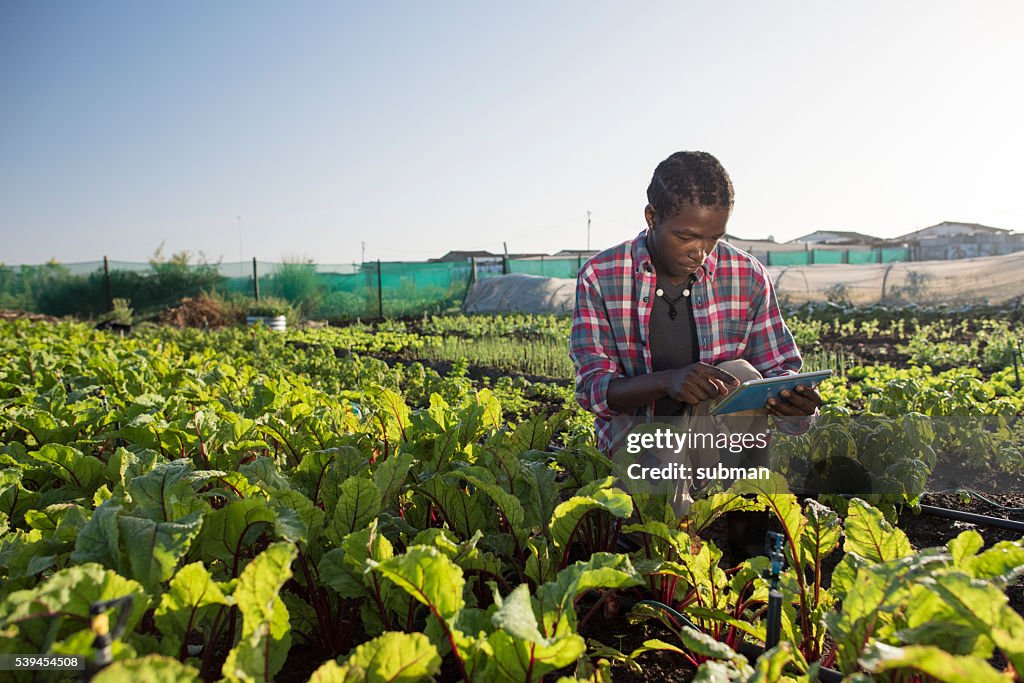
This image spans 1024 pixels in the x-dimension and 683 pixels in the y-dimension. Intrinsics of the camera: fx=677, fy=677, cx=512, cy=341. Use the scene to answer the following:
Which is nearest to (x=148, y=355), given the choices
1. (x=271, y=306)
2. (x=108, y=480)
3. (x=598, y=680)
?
(x=108, y=480)

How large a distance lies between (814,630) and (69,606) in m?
1.30

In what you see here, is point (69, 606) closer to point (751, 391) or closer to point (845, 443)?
point (751, 391)

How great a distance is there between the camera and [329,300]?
20719 mm

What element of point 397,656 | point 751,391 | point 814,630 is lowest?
point 814,630

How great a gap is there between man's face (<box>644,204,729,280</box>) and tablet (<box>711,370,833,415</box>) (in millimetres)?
500

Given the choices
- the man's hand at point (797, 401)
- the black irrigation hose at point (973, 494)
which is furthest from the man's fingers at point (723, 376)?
the black irrigation hose at point (973, 494)

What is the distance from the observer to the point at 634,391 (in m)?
2.32

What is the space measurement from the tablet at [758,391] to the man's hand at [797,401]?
1 centimetres

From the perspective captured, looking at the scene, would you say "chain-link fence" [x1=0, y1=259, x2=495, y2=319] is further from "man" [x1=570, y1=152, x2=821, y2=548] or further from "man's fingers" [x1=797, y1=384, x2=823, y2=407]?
"man's fingers" [x1=797, y1=384, x2=823, y2=407]

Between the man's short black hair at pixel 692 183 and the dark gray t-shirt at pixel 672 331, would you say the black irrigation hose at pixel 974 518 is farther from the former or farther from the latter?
the man's short black hair at pixel 692 183

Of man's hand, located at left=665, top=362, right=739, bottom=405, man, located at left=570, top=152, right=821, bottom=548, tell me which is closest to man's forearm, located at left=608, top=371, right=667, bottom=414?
man, located at left=570, top=152, right=821, bottom=548

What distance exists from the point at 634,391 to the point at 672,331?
438 millimetres

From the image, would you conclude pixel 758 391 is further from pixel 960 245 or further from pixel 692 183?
pixel 960 245

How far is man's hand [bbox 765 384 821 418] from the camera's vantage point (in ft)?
6.75
